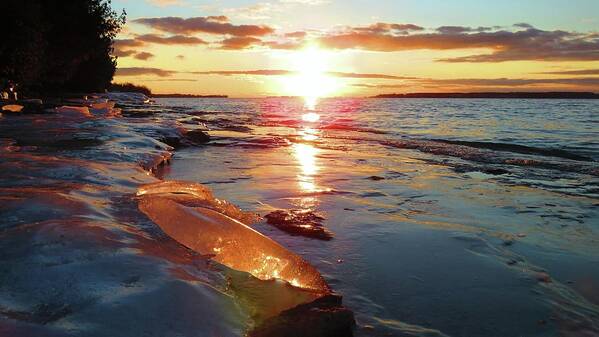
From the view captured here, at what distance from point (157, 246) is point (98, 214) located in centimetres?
86

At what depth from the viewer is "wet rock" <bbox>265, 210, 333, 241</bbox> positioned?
5.21m

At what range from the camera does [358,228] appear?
5.51m

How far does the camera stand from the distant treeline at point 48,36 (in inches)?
841

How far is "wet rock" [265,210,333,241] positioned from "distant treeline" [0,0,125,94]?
20377mm

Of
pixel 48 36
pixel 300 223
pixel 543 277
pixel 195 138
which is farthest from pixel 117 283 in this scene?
pixel 48 36

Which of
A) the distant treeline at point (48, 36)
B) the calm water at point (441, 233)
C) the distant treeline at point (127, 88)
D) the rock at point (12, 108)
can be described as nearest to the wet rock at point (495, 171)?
the calm water at point (441, 233)

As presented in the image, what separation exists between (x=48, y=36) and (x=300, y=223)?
2808cm

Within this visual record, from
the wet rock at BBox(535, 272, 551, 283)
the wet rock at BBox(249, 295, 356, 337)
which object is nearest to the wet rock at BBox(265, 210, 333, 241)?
the wet rock at BBox(535, 272, 551, 283)

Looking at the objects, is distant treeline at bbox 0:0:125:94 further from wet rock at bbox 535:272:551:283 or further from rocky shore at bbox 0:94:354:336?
wet rock at bbox 535:272:551:283

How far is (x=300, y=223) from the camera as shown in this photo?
221 inches

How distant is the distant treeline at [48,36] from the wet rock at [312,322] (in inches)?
905

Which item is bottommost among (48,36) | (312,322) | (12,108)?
(312,322)

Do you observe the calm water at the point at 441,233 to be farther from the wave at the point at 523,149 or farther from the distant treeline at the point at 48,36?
the distant treeline at the point at 48,36

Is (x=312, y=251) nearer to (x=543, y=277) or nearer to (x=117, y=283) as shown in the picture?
(x=543, y=277)
